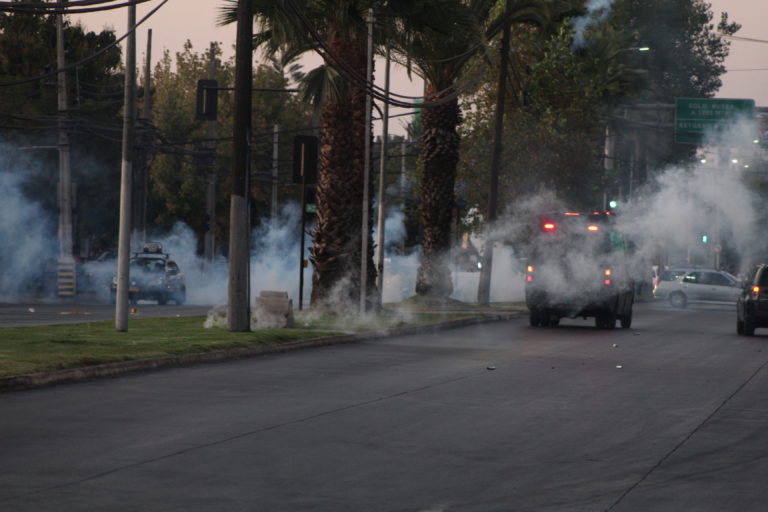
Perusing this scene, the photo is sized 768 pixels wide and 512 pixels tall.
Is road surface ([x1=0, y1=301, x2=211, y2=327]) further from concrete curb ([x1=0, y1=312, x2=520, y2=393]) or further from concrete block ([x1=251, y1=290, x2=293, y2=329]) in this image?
concrete curb ([x1=0, y1=312, x2=520, y2=393])

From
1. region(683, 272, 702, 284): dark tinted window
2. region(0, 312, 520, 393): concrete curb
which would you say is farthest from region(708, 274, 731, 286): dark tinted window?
region(0, 312, 520, 393): concrete curb

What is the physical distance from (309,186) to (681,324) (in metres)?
12.7

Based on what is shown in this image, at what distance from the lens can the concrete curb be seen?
15.4 m

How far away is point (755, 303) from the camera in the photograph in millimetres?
30578

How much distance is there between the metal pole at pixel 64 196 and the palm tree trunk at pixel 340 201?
53.4ft

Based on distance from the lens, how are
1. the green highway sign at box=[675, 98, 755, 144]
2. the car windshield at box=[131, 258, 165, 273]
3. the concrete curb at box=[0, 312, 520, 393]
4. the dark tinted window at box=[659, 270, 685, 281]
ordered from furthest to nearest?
the green highway sign at box=[675, 98, 755, 144]
the dark tinted window at box=[659, 270, 685, 281]
the car windshield at box=[131, 258, 165, 273]
the concrete curb at box=[0, 312, 520, 393]

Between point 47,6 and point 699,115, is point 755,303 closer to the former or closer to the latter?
point 47,6

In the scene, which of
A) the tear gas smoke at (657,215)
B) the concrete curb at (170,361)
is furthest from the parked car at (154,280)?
the concrete curb at (170,361)

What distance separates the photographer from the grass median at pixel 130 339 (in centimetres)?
1727

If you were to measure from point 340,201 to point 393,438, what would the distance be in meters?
19.8

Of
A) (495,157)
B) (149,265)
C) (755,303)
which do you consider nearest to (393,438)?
(755,303)

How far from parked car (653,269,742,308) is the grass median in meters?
26.5

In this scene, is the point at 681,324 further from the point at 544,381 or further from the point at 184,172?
the point at 184,172

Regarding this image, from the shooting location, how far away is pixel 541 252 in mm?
31906
